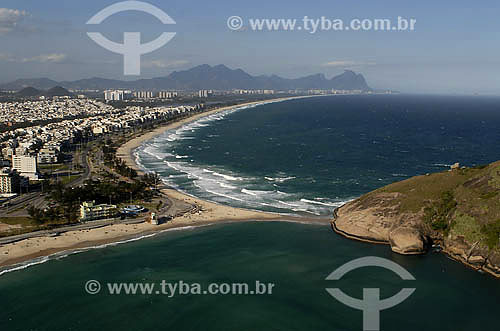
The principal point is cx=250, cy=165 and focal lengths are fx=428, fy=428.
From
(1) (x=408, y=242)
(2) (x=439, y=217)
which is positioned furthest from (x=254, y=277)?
(2) (x=439, y=217)

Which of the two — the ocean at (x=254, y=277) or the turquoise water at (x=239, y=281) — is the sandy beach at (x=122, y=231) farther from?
the turquoise water at (x=239, y=281)

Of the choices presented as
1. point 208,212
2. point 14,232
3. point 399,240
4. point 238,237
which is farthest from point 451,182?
point 14,232

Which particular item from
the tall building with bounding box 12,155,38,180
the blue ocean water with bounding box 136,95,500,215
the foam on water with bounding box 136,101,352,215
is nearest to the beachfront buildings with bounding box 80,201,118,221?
the foam on water with bounding box 136,101,352,215

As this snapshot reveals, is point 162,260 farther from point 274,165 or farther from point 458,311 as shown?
point 274,165

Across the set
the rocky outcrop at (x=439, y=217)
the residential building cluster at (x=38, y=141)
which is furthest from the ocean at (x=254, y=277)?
the residential building cluster at (x=38, y=141)

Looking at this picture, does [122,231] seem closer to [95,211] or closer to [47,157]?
[95,211]
